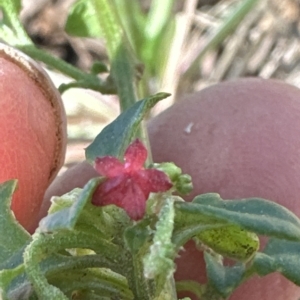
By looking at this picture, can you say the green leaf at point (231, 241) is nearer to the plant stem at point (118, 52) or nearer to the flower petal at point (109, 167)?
the flower petal at point (109, 167)

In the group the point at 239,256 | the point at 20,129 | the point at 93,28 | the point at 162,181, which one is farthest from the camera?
the point at 93,28

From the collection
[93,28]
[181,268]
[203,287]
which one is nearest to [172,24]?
[93,28]

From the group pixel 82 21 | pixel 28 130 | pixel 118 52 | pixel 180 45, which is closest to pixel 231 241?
pixel 28 130

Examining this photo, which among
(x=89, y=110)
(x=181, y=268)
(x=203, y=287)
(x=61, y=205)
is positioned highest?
(x=61, y=205)

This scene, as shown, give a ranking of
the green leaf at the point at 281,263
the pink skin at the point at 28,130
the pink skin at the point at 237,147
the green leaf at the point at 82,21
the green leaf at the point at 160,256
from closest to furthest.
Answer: the green leaf at the point at 160,256, the green leaf at the point at 281,263, the pink skin at the point at 28,130, the pink skin at the point at 237,147, the green leaf at the point at 82,21

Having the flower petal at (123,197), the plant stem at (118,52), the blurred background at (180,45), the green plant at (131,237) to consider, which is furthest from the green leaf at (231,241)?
the blurred background at (180,45)

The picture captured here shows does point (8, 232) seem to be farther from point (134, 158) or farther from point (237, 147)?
point (237, 147)

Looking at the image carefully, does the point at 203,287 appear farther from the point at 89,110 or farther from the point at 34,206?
the point at 89,110
